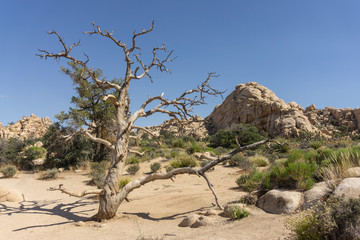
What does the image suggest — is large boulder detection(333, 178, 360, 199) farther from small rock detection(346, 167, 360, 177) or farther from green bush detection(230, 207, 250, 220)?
green bush detection(230, 207, 250, 220)

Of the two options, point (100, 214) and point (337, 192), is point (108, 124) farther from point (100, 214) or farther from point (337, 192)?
point (337, 192)

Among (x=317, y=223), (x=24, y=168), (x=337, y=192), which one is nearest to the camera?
(x=317, y=223)

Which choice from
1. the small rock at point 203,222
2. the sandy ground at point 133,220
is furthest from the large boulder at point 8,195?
the small rock at point 203,222

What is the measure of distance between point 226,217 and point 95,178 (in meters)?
9.57

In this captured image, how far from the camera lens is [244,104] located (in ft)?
172

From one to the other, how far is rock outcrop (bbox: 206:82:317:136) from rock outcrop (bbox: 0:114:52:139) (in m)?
42.9

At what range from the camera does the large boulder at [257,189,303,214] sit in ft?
20.5

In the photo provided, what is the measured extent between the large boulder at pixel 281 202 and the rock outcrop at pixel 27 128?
6492cm

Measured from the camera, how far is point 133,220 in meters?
7.86

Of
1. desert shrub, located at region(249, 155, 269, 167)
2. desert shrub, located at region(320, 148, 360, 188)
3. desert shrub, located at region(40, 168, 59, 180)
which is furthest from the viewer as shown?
desert shrub, located at region(40, 168, 59, 180)

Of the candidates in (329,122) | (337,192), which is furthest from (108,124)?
(329,122)

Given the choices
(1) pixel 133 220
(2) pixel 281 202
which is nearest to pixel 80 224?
(1) pixel 133 220

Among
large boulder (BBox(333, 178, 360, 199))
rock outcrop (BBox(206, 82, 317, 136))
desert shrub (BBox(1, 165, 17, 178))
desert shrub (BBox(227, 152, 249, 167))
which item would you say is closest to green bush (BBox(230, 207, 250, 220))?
large boulder (BBox(333, 178, 360, 199))

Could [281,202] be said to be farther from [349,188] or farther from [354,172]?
[354,172]
